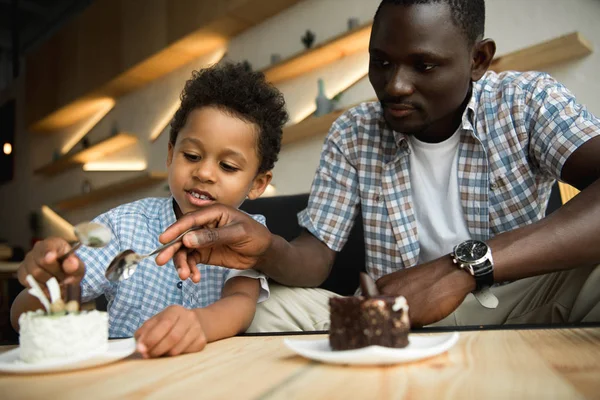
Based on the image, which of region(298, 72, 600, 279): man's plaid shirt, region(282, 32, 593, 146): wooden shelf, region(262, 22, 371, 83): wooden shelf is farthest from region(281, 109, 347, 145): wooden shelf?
region(298, 72, 600, 279): man's plaid shirt

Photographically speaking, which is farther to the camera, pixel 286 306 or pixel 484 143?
pixel 484 143

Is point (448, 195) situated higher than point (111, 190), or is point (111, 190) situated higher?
point (111, 190)

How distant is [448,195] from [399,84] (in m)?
0.37

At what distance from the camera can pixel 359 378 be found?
61cm

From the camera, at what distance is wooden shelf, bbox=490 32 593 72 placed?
2.78 metres

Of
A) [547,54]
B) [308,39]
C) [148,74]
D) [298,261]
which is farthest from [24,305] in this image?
[148,74]

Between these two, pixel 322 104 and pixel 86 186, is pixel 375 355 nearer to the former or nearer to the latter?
pixel 322 104

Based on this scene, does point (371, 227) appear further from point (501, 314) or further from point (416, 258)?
point (501, 314)

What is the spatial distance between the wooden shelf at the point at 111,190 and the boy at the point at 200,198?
4.21 m

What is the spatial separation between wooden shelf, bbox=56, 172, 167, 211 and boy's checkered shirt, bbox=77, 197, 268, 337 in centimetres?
430

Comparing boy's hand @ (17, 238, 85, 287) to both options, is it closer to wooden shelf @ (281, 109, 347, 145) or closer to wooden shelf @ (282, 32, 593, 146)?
wooden shelf @ (282, 32, 593, 146)

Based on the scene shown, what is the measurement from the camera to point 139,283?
55.6 inches

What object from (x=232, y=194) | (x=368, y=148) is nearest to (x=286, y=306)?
(x=232, y=194)

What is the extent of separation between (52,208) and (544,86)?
7.25 m
